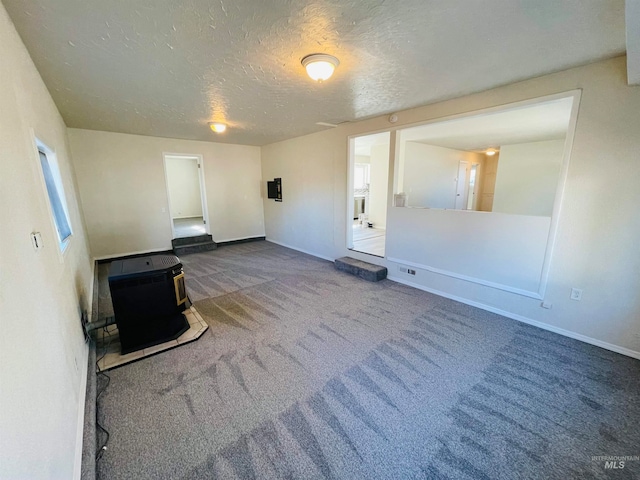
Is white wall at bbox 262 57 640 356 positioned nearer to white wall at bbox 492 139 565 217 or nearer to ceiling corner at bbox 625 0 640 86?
ceiling corner at bbox 625 0 640 86

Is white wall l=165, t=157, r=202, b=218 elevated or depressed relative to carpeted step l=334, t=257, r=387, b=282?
elevated

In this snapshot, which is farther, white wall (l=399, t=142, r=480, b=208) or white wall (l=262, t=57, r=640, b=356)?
white wall (l=399, t=142, r=480, b=208)

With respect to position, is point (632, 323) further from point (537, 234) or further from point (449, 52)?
point (449, 52)

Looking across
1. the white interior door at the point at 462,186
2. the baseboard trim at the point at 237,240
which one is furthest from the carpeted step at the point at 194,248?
the white interior door at the point at 462,186

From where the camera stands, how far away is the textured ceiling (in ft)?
5.20

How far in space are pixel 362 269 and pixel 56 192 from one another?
163 inches

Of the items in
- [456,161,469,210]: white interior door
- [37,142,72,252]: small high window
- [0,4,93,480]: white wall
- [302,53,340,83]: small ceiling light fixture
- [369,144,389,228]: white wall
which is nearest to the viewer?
A: [0,4,93,480]: white wall

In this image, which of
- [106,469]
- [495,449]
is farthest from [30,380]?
[495,449]

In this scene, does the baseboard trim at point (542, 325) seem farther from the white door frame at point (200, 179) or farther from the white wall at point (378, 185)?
the white door frame at point (200, 179)

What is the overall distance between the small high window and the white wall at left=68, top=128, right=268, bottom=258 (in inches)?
97.0

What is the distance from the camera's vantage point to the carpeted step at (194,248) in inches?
231

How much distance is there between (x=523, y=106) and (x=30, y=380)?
4.27m

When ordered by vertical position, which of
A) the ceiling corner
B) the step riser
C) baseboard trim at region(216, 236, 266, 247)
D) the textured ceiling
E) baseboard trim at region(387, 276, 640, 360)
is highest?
the textured ceiling

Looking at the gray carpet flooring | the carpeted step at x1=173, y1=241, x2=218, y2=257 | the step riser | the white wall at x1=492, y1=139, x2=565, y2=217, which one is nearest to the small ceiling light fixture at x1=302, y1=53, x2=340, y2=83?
the gray carpet flooring
